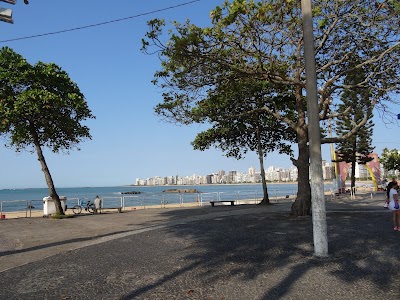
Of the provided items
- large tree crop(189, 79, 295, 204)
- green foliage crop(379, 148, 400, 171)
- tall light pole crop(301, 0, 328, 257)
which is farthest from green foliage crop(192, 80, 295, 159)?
green foliage crop(379, 148, 400, 171)

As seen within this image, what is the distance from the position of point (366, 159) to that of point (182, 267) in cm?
4521

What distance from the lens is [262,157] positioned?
27016 mm

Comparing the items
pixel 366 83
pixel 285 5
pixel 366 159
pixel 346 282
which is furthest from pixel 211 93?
pixel 366 159

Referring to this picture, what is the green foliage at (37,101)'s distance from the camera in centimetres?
1670

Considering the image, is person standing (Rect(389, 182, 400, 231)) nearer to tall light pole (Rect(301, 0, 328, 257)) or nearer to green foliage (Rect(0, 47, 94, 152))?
tall light pole (Rect(301, 0, 328, 257))

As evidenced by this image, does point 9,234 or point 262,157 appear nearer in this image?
point 9,234

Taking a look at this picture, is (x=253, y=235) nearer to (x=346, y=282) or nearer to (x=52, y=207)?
(x=346, y=282)

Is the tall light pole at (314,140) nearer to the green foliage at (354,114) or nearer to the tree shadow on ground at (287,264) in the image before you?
the tree shadow on ground at (287,264)

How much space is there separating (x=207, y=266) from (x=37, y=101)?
13.5 m

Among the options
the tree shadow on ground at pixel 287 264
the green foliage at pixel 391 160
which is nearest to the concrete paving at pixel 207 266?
the tree shadow on ground at pixel 287 264

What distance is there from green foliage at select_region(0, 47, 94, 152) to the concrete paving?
764cm

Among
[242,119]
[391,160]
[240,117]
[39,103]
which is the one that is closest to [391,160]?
[391,160]

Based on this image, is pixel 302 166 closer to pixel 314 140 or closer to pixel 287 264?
pixel 314 140

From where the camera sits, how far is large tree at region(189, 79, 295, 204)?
1622 cm
